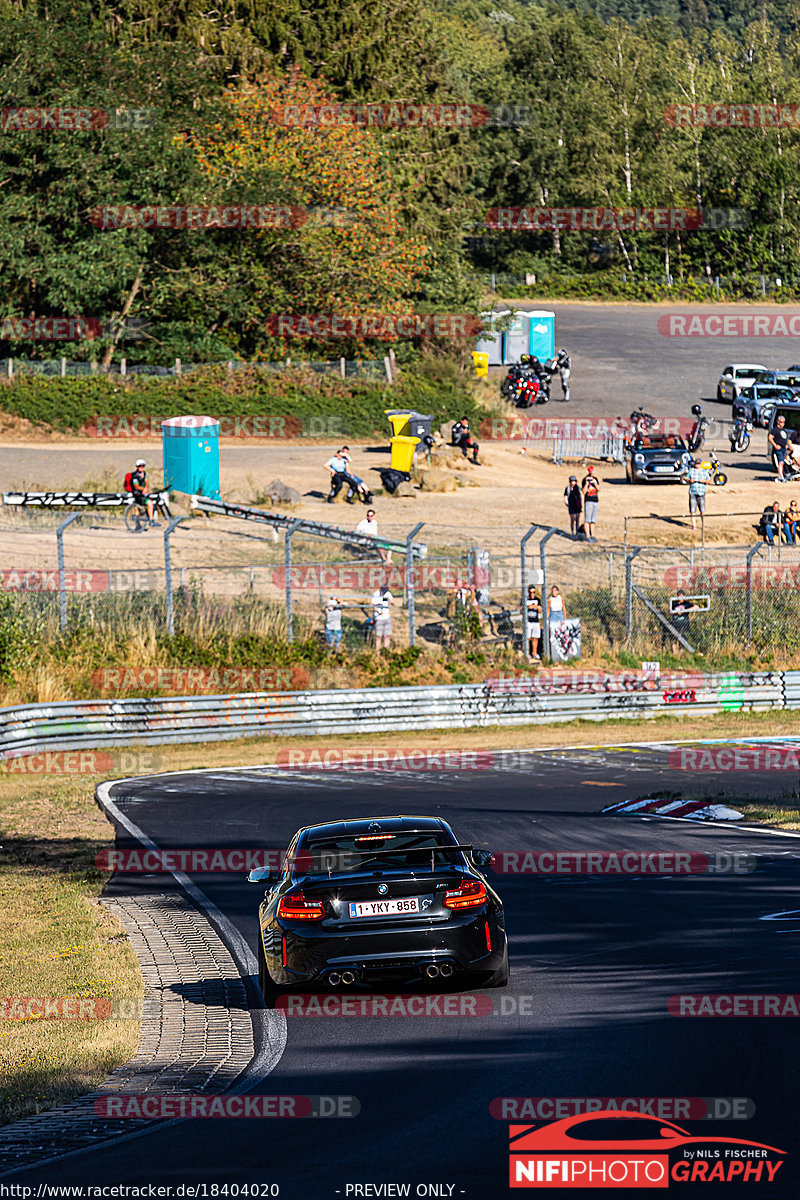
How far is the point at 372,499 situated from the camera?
4194 centimetres

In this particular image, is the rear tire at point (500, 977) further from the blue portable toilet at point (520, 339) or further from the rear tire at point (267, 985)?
the blue portable toilet at point (520, 339)

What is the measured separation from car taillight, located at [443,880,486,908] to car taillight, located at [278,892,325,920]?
2.58 feet

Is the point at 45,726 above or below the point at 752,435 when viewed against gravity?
below

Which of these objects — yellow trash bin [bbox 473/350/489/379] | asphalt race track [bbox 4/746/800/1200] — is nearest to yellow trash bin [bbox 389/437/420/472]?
yellow trash bin [bbox 473/350/489/379]

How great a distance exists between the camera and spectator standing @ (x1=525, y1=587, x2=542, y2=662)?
29406 millimetres

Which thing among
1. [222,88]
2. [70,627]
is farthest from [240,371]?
[70,627]

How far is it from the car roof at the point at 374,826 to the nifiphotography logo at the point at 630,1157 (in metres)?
3.40

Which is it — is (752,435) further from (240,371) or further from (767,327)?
(767,327)

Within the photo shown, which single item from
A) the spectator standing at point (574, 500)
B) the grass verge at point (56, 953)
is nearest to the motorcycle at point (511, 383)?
the spectator standing at point (574, 500)

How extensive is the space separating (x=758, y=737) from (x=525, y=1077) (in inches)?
748

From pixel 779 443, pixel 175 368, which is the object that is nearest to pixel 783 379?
pixel 779 443

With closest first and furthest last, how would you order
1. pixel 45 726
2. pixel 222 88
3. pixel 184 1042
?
pixel 184 1042 < pixel 45 726 < pixel 222 88

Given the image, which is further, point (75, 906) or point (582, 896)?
point (75, 906)

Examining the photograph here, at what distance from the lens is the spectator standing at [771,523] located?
1414 inches
